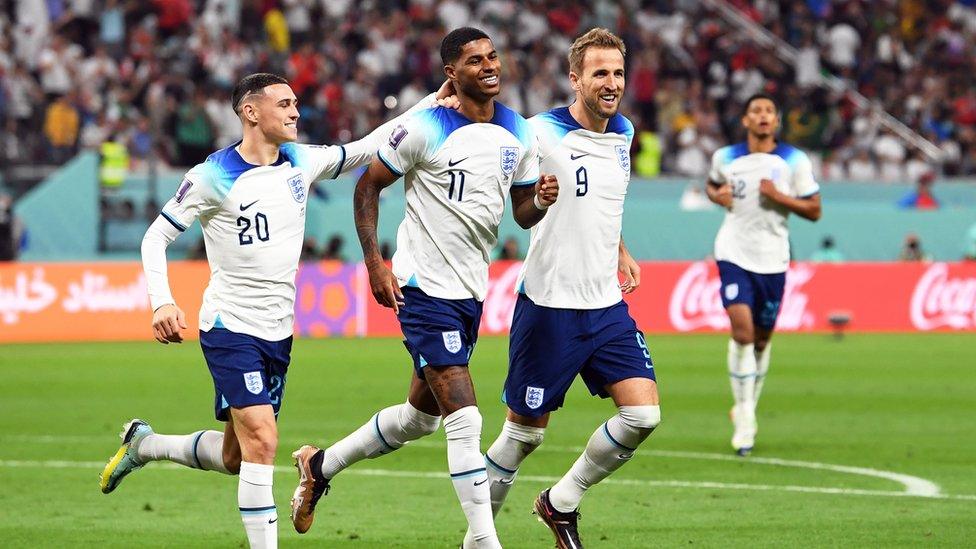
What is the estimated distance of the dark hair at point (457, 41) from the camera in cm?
756

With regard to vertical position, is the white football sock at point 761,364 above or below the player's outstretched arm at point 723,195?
below

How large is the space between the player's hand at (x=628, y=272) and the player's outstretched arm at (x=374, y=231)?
137 cm

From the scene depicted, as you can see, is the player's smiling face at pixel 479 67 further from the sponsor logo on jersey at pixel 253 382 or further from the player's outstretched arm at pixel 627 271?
the sponsor logo on jersey at pixel 253 382

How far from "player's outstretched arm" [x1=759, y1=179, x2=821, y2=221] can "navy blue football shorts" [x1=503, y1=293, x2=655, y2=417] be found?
4679 mm

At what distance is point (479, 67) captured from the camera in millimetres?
7523

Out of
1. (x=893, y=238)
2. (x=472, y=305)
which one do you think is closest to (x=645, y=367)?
(x=472, y=305)

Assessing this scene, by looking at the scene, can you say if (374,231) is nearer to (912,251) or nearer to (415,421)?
(415,421)

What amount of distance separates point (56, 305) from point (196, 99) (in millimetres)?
4406

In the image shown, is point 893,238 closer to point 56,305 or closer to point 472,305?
Answer: point 56,305

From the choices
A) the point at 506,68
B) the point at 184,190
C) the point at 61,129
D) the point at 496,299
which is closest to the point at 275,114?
the point at 184,190

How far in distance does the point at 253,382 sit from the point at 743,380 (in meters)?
5.71

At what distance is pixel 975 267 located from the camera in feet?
83.3

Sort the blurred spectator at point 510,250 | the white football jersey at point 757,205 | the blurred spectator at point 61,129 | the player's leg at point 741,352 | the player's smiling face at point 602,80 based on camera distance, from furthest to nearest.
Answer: the blurred spectator at point 61,129, the blurred spectator at point 510,250, the white football jersey at point 757,205, the player's leg at point 741,352, the player's smiling face at point 602,80

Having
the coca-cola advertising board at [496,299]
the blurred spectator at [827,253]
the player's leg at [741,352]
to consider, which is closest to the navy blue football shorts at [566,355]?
the player's leg at [741,352]
